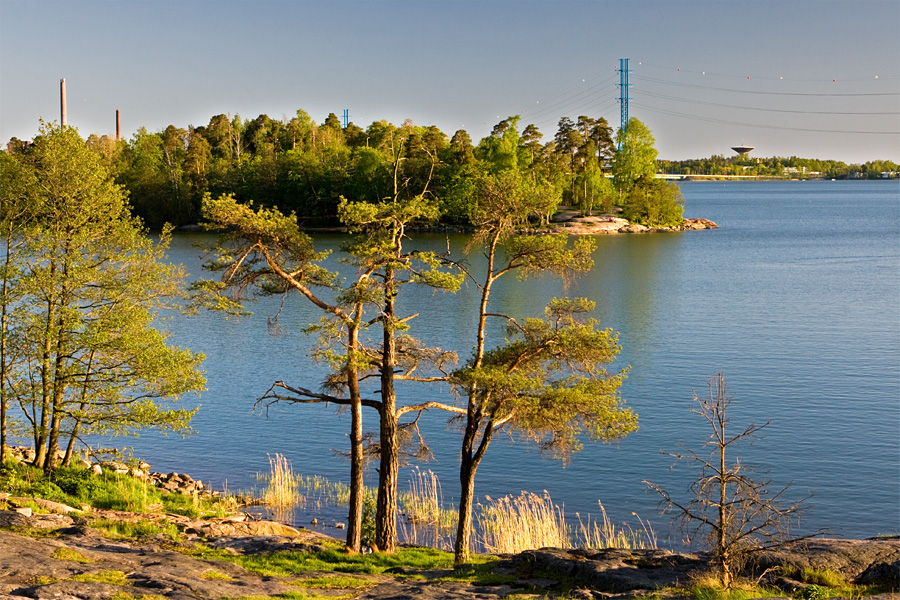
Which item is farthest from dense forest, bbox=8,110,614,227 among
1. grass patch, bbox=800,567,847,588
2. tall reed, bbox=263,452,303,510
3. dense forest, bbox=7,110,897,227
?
grass patch, bbox=800,567,847,588

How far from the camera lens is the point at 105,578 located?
38.0 ft

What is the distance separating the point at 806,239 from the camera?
98.2 metres

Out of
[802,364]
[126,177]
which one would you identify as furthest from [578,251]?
[126,177]

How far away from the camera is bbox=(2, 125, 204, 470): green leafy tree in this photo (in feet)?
66.1

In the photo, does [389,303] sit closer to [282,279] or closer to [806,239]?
[282,279]

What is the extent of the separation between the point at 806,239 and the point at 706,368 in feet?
229

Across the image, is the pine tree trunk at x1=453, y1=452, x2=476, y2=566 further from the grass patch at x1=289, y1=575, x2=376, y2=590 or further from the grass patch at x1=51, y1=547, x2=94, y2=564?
the grass patch at x1=51, y1=547, x2=94, y2=564

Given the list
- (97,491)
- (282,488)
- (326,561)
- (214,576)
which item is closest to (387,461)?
(326,561)

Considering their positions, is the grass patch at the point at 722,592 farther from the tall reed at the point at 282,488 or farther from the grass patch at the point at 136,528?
the tall reed at the point at 282,488

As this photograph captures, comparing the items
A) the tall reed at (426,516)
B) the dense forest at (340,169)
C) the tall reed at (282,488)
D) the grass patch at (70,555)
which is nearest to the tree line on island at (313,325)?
the tall reed at (426,516)

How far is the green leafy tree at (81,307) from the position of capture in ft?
66.1

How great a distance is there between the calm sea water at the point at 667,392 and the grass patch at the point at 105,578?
10520mm

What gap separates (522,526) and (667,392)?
13715 mm

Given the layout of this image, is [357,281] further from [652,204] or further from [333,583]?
[652,204]
